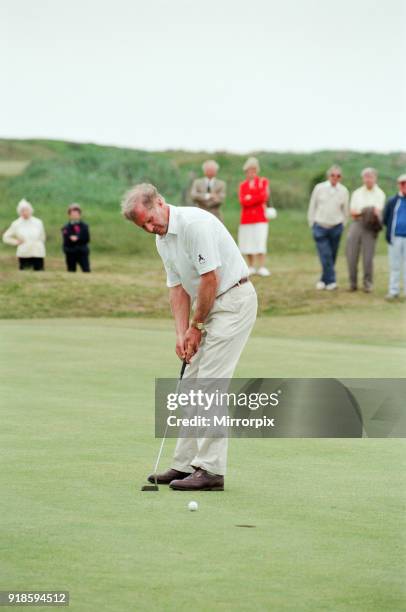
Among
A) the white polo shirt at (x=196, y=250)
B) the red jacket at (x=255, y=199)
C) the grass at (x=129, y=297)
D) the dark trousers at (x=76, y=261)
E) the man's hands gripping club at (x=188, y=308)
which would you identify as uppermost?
the white polo shirt at (x=196, y=250)

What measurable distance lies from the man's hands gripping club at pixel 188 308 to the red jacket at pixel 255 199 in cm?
1519

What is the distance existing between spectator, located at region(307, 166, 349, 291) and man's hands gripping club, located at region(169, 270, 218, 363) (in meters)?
14.4

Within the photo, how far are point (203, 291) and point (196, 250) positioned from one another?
0.73 ft

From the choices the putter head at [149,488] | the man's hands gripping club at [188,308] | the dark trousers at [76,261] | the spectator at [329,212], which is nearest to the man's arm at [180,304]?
the man's hands gripping club at [188,308]

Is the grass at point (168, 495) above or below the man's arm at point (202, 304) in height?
below

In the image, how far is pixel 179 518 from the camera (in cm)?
655

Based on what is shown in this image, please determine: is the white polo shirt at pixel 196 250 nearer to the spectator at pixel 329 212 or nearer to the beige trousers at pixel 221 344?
the beige trousers at pixel 221 344

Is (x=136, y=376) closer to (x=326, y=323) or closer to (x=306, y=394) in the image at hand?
(x=306, y=394)

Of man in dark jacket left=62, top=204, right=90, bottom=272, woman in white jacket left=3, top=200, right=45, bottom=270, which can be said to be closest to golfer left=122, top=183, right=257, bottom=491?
woman in white jacket left=3, top=200, right=45, bottom=270

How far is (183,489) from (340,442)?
2.04 m

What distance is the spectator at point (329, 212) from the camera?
72.6ft

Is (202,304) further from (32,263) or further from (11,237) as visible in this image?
(32,263)

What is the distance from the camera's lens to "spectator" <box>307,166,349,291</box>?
22.1 meters

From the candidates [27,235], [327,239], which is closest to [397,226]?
[327,239]
